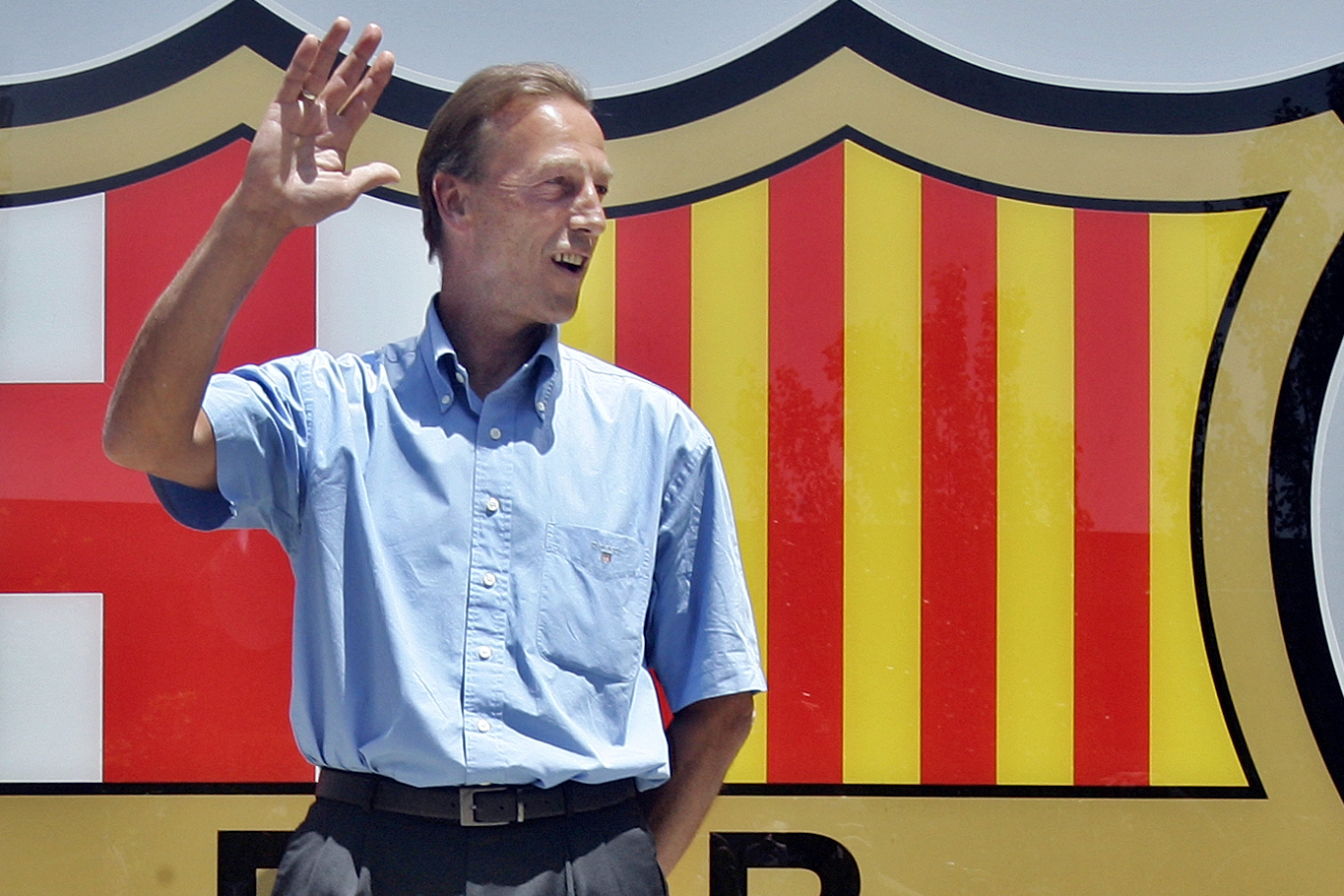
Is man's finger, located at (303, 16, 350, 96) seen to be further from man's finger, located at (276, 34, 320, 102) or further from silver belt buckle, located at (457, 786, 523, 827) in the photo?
silver belt buckle, located at (457, 786, 523, 827)

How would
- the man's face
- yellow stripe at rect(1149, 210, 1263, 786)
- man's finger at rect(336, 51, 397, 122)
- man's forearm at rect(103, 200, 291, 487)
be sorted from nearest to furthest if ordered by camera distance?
1. man's forearm at rect(103, 200, 291, 487)
2. man's finger at rect(336, 51, 397, 122)
3. the man's face
4. yellow stripe at rect(1149, 210, 1263, 786)

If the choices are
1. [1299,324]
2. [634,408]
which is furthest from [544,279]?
[1299,324]

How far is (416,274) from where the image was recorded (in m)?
1.83

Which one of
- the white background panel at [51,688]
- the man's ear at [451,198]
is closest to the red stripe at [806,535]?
the man's ear at [451,198]

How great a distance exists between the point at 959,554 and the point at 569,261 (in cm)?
79

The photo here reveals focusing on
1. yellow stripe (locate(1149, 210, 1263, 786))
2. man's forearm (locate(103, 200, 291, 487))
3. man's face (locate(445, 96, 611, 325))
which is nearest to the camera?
man's forearm (locate(103, 200, 291, 487))

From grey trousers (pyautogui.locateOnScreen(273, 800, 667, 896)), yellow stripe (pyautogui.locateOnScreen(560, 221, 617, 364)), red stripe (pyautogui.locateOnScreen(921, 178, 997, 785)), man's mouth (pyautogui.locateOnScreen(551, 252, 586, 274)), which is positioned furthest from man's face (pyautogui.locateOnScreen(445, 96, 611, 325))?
red stripe (pyautogui.locateOnScreen(921, 178, 997, 785))

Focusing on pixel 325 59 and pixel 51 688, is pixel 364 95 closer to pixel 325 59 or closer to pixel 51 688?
pixel 325 59

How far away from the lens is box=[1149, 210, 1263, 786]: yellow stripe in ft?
5.83

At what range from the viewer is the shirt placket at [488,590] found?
1217mm

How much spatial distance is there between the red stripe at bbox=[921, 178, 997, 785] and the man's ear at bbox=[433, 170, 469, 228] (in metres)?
0.75

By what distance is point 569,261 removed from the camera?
4.42ft

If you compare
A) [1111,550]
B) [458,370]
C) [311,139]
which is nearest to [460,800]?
[458,370]

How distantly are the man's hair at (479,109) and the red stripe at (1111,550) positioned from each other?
2.88 feet
